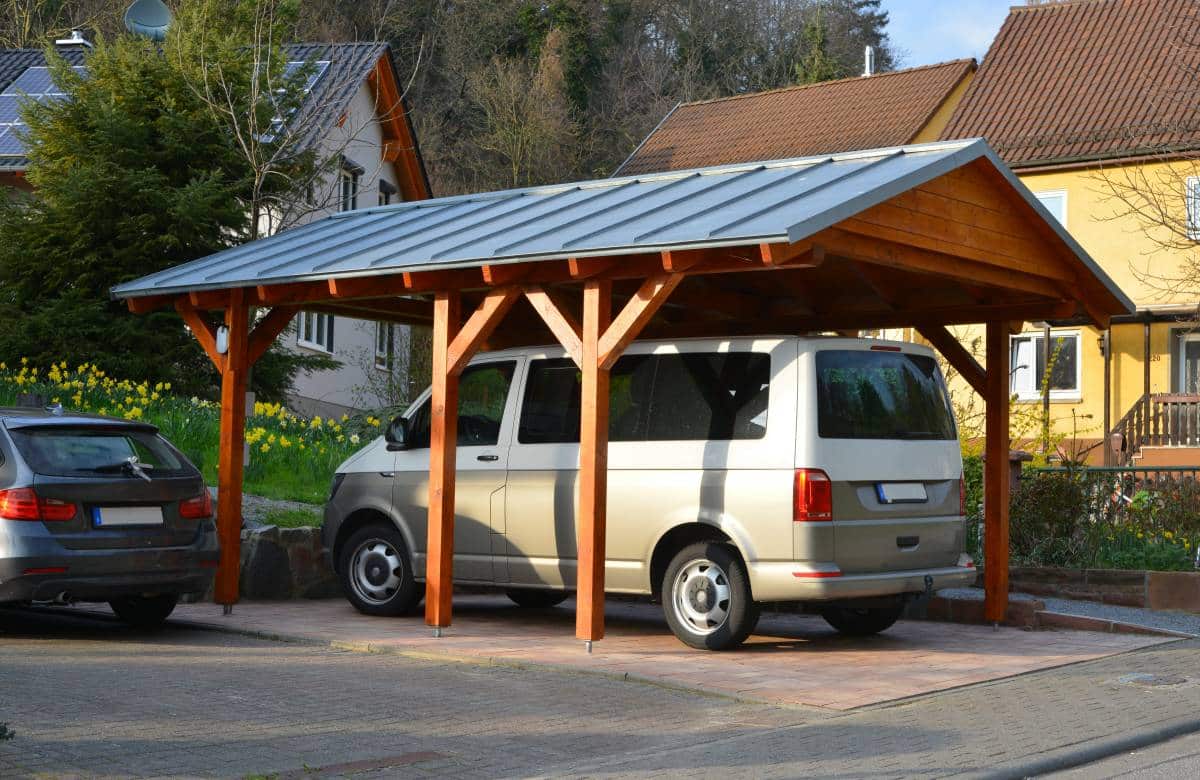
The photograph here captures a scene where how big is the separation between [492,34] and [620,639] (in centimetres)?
4359

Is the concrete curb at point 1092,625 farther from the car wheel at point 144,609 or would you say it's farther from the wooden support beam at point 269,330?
the car wheel at point 144,609

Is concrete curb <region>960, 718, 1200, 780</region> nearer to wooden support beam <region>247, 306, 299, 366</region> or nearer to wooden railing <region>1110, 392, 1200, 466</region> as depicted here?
wooden support beam <region>247, 306, 299, 366</region>

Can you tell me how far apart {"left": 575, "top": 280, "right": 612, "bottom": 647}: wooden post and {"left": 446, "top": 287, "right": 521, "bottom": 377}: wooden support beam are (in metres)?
0.83

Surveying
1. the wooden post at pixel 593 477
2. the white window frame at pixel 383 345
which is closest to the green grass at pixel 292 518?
the wooden post at pixel 593 477

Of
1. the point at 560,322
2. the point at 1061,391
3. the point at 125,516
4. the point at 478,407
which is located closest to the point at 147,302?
A: the point at 478,407

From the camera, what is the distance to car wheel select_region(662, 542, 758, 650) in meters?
10.2

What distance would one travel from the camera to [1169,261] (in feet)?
99.7

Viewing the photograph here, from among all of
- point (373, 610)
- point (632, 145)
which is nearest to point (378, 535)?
point (373, 610)

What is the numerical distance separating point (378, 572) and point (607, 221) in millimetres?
3711

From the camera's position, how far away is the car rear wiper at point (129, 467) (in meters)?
10.5

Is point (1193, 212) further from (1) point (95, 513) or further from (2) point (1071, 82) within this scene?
(1) point (95, 513)

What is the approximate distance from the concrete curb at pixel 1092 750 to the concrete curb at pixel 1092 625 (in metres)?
3.88

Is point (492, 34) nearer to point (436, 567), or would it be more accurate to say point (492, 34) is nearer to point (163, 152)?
point (163, 152)

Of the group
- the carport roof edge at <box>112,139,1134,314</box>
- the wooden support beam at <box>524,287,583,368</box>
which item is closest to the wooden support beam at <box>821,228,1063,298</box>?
the carport roof edge at <box>112,139,1134,314</box>
